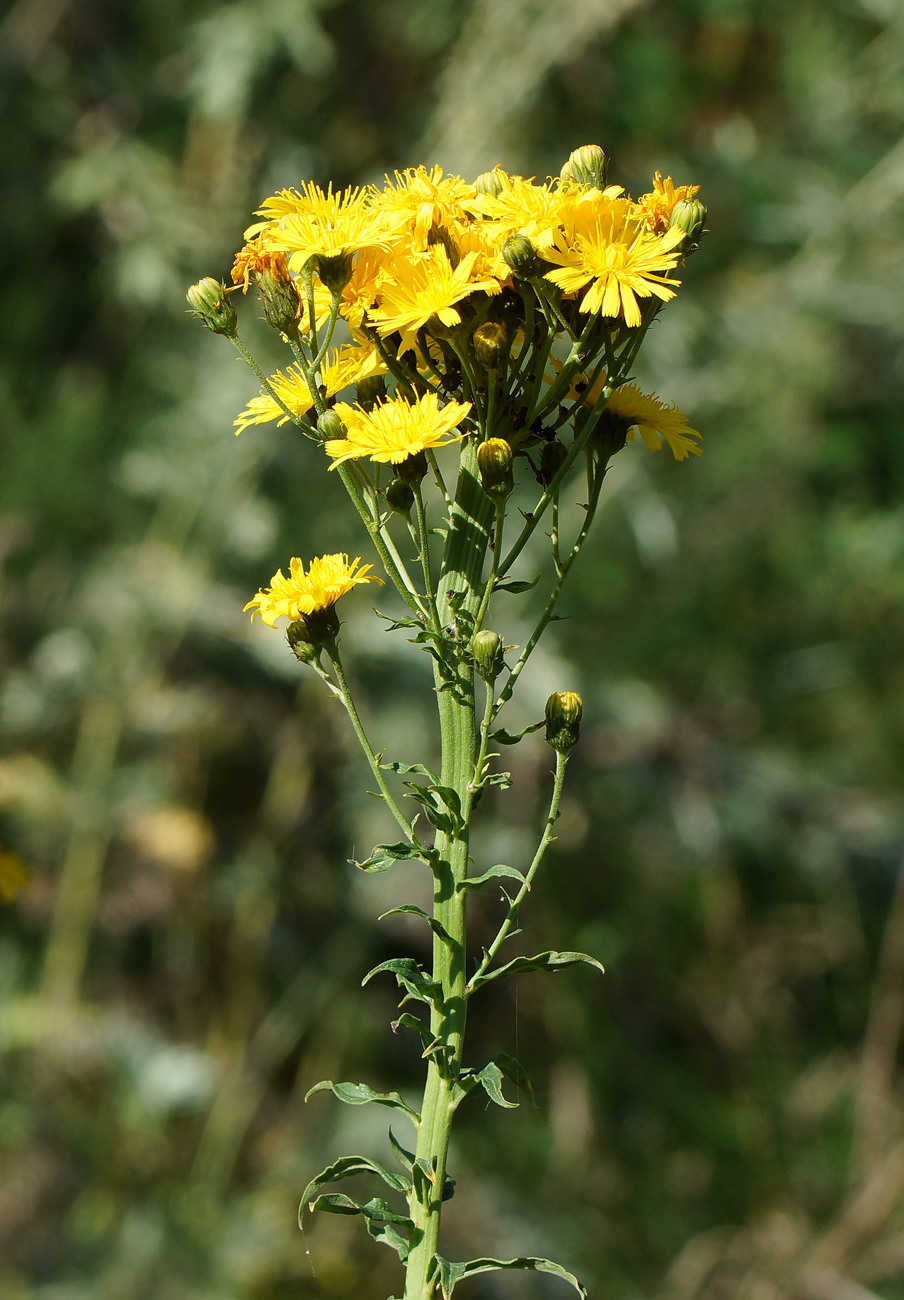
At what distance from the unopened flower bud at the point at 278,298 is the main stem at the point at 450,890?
0.16 metres

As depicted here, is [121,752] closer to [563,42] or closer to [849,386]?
[563,42]

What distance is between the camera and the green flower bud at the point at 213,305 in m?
0.82

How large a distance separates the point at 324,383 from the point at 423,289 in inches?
5.7

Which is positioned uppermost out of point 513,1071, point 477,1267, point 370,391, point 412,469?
point 370,391

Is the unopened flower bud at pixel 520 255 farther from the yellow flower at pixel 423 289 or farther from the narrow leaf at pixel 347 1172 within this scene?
the narrow leaf at pixel 347 1172

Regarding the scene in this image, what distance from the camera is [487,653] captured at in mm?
730

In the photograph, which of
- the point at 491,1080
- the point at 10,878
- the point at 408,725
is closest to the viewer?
the point at 491,1080

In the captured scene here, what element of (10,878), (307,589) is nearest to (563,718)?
(307,589)

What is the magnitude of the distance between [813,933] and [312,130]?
2.97 m

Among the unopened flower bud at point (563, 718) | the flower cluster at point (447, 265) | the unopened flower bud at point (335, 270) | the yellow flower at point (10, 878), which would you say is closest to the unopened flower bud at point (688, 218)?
the flower cluster at point (447, 265)

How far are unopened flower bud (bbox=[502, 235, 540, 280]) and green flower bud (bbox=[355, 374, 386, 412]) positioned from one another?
160 millimetres

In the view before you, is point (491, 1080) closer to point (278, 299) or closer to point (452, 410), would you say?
point (452, 410)

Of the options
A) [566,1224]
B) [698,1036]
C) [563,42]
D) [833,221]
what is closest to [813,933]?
[698,1036]

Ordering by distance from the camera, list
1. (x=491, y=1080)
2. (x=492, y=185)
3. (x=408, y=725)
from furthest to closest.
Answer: (x=408, y=725) < (x=492, y=185) < (x=491, y=1080)
